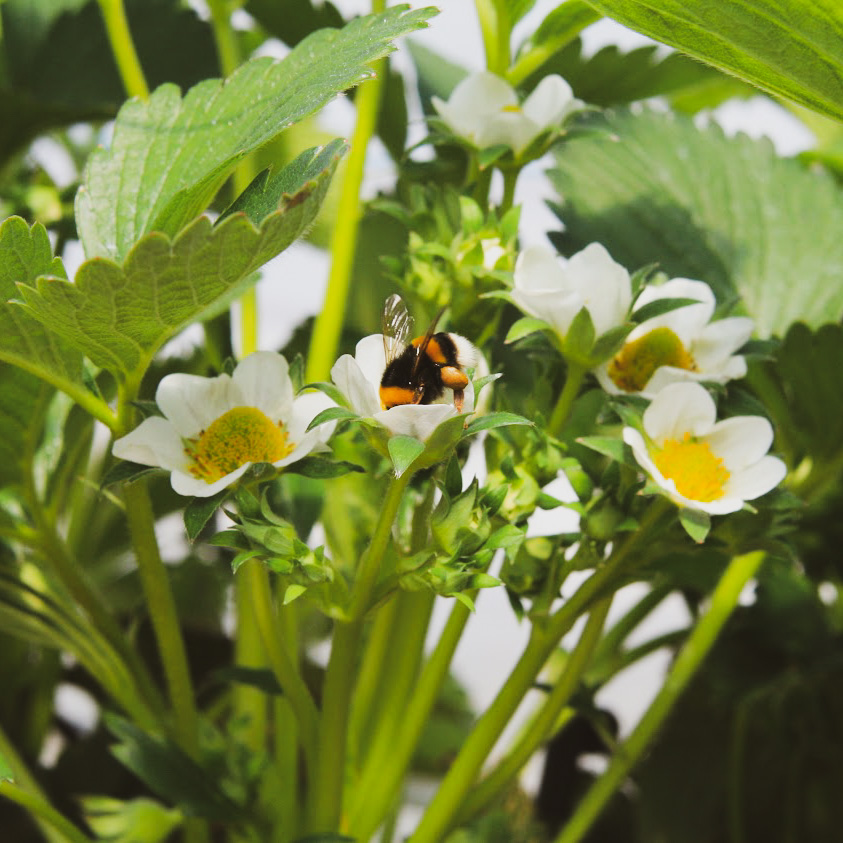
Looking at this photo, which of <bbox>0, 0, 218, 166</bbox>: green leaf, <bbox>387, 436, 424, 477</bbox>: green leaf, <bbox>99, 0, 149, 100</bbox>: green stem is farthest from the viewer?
<bbox>0, 0, 218, 166</bbox>: green leaf

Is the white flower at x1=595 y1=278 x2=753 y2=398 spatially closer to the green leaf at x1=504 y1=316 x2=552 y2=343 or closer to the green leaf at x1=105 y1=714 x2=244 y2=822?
the green leaf at x1=504 y1=316 x2=552 y2=343

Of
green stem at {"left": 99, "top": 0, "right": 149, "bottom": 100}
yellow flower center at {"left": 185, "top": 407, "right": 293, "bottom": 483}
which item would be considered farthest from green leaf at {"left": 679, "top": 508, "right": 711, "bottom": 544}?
green stem at {"left": 99, "top": 0, "right": 149, "bottom": 100}

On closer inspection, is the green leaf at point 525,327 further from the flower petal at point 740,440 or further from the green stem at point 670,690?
the green stem at point 670,690

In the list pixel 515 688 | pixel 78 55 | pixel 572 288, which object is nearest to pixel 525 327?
pixel 572 288

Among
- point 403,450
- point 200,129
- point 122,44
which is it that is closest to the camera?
point 403,450

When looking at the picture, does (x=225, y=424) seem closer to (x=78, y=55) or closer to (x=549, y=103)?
(x=549, y=103)

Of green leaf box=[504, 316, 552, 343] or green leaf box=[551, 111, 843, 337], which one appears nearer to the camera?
green leaf box=[504, 316, 552, 343]

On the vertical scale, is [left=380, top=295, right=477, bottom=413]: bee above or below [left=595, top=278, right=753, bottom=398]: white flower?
below
